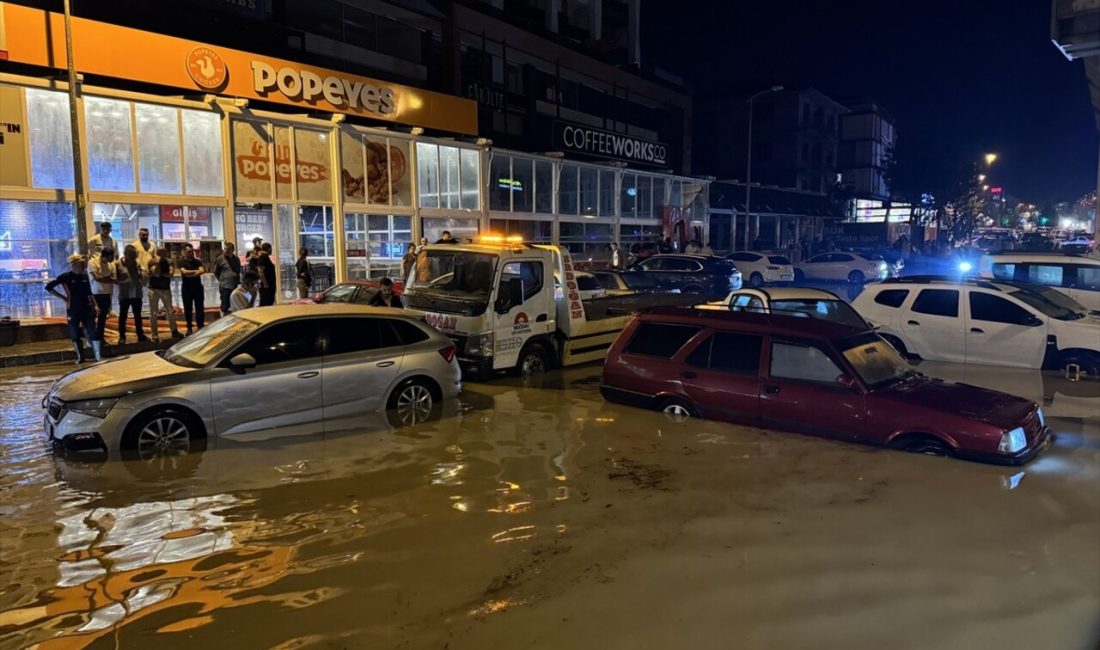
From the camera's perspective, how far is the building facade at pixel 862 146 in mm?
77750

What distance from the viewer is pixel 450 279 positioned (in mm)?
11547

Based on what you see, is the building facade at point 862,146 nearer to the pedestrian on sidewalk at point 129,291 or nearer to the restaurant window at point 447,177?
the restaurant window at point 447,177

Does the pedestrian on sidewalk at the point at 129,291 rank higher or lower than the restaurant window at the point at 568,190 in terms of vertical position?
lower

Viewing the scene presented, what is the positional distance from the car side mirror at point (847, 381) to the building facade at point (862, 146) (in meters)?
Answer: 75.5

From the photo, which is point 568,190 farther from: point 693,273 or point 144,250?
point 144,250

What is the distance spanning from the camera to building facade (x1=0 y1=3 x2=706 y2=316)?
14.8m

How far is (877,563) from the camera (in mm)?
5199

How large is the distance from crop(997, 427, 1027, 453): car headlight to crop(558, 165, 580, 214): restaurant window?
23.4 metres

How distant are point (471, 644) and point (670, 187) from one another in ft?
113

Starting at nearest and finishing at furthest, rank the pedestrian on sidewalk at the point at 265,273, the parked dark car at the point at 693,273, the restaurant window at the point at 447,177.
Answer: the pedestrian on sidewalk at the point at 265,273 < the restaurant window at the point at 447,177 < the parked dark car at the point at 693,273

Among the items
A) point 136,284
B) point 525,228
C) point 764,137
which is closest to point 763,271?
point 525,228

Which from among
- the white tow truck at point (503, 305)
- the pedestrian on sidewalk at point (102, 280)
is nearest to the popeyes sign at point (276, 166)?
the pedestrian on sidewalk at point (102, 280)

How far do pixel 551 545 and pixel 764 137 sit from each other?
2605 inches

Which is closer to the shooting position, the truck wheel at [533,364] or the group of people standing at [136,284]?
the truck wheel at [533,364]
